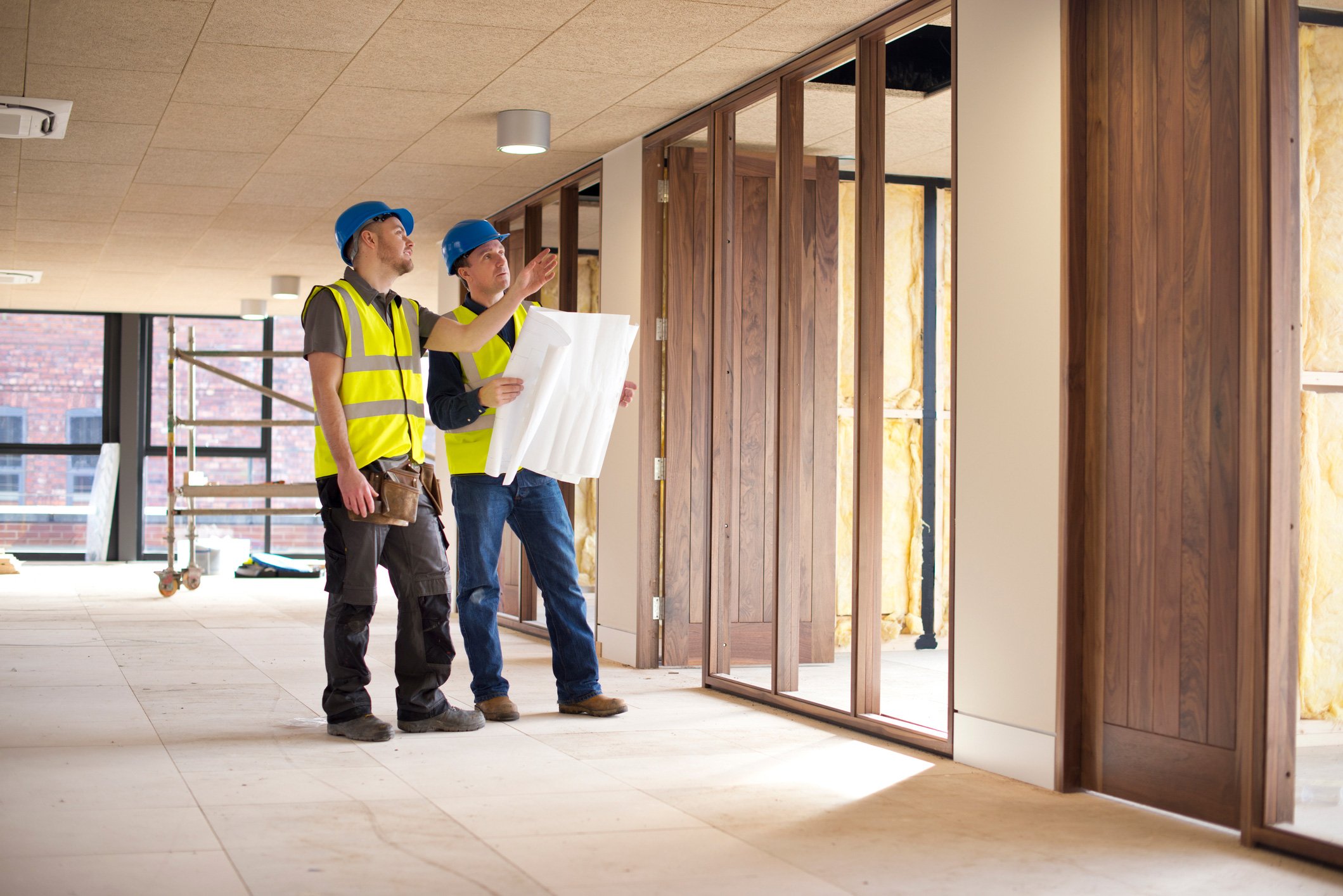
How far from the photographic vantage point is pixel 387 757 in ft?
11.1

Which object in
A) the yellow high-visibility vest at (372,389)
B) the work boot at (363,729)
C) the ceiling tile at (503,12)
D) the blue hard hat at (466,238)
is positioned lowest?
the work boot at (363,729)

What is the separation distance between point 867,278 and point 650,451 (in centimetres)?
177

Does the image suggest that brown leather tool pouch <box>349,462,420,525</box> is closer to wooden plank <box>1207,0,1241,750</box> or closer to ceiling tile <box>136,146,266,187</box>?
wooden plank <box>1207,0,1241,750</box>

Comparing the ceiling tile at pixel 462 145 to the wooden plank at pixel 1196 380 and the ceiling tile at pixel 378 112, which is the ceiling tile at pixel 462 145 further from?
the wooden plank at pixel 1196 380

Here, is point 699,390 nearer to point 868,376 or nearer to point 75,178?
point 868,376

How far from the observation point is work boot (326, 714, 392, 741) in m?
3.61

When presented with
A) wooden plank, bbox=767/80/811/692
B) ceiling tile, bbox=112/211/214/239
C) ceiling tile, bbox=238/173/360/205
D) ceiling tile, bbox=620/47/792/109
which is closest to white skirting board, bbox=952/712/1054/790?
wooden plank, bbox=767/80/811/692

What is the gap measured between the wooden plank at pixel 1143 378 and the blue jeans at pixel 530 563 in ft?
5.54

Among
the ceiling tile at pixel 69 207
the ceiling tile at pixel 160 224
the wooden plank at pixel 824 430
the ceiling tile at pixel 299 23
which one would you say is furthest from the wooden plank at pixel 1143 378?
the ceiling tile at pixel 160 224

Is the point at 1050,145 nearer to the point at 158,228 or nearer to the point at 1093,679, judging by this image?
the point at 1093,679

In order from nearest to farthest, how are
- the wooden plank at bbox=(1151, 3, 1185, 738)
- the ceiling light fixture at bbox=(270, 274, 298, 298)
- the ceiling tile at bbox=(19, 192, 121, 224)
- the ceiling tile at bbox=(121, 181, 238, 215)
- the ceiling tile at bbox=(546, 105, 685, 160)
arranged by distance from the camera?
the wooden plank at bbox=(1151, 3, 1185, 738) → the ceiling tile at bbox=(546, 105, 685, 160) → the ceiling tile at bbox=(121, 181, 238, 215) → the ceiling tile at bbox=(19, 192, 121, 224) → the ceiling light fixture at bbox=(270, 274, 298, 298)

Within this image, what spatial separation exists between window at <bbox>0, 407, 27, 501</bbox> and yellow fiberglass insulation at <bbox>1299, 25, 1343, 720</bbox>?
1163 cm

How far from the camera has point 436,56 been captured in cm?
446

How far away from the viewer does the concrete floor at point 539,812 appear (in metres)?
2.36
